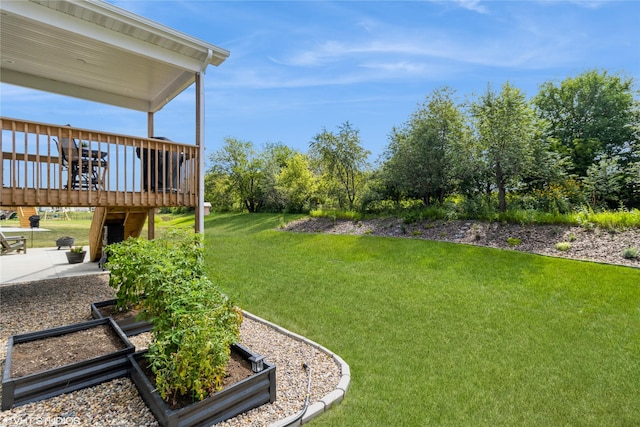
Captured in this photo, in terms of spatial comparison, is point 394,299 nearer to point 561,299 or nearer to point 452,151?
point 561,299

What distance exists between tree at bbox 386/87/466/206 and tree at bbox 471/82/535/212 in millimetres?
1144

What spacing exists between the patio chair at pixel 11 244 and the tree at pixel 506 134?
46.2 ft

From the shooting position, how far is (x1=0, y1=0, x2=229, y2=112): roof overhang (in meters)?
4.33

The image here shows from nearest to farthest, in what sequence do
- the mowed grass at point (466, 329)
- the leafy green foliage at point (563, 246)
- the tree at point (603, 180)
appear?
the mowed grass at point (466, 329) → the leafy green foliage at point (563, 246) → the tree at point (603, 180)

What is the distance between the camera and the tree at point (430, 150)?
11.2 m

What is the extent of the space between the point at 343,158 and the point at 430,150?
175 inches

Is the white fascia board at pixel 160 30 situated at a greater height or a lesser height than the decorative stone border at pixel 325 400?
greater

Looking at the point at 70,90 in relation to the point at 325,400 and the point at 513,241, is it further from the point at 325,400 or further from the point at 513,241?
the point at 513,241

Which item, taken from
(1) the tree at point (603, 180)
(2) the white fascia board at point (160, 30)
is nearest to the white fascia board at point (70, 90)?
(2) the white fascia board at point (160, 30)

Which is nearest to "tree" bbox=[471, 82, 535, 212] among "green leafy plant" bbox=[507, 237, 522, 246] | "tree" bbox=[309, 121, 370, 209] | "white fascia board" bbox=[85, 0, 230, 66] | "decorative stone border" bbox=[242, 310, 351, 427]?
"green leafy plant" bbox=[507, 237, 522, 246]

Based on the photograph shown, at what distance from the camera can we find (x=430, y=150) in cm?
1136

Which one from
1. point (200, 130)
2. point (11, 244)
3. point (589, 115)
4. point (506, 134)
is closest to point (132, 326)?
point (200, 130)

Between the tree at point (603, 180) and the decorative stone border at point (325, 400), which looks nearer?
the decorative stone border at point (325, 400)

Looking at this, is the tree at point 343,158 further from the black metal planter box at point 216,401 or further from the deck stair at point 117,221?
the black metal planter box at point 216,401
